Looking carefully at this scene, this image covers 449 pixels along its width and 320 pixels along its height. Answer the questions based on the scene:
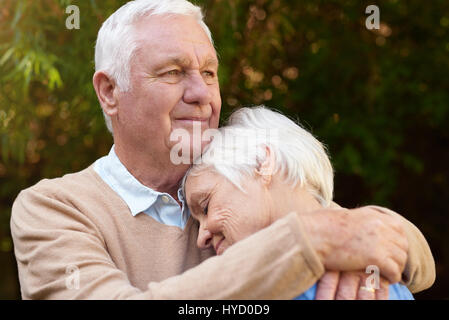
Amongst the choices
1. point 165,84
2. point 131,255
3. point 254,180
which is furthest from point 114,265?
point 165,84

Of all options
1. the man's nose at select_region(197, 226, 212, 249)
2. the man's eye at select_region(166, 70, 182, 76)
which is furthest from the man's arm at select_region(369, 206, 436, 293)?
the man's eye at select_region(166, 70, 182, 76)

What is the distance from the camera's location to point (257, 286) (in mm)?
1469

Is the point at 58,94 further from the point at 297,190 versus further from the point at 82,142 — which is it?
the point at 297,190

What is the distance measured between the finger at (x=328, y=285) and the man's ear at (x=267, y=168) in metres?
0.37

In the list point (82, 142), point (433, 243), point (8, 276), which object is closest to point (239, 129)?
point (82, 142)

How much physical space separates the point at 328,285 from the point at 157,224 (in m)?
0.70

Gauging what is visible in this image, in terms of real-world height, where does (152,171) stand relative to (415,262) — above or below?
above

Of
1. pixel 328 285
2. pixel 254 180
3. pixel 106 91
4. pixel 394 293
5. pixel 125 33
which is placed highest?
pixel 125 33

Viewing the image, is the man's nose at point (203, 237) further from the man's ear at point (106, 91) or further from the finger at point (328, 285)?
the man's ear at point (106, 91)

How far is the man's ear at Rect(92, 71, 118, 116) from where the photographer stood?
211 centimetres

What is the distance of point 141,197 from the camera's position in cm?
203

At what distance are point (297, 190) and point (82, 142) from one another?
2.92 metres

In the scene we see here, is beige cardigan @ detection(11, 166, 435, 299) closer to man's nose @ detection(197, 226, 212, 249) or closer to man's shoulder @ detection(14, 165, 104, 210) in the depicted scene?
man's shoulder @ detection(14, 165, 104, 210)

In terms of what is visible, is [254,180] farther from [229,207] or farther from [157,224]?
[157,224]
